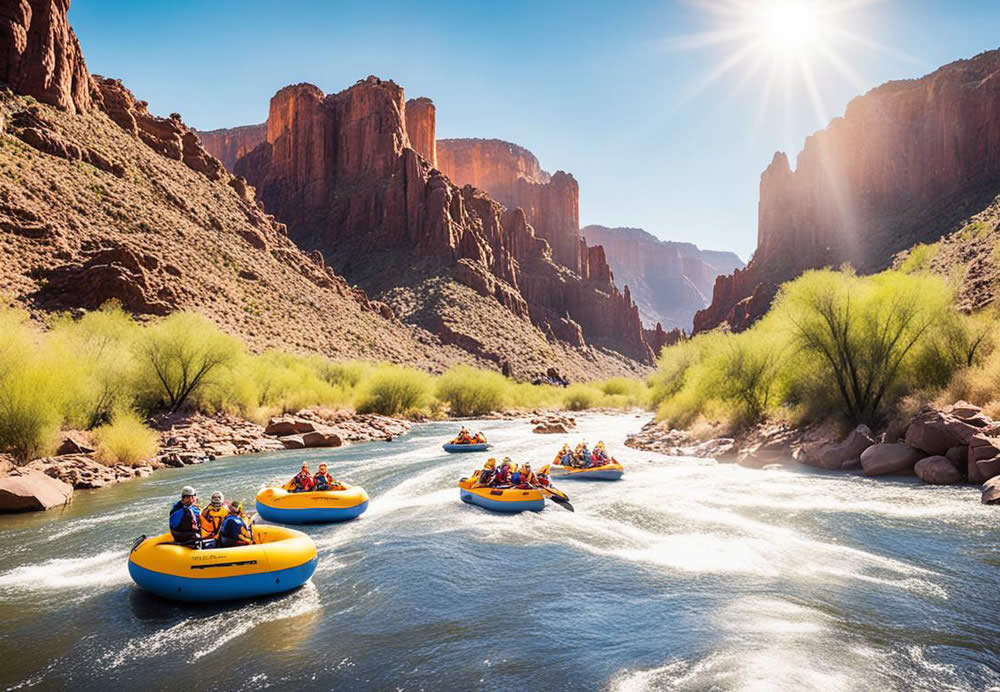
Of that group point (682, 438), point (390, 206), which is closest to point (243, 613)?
point (682, 438)

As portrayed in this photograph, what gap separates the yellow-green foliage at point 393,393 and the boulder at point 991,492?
33.3 metres

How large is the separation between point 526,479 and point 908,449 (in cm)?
1172

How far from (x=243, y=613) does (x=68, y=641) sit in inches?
85.8

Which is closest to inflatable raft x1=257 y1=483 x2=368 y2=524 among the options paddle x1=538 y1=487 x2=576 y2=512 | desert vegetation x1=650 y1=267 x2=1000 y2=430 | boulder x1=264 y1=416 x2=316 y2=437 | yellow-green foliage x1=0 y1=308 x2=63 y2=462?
paddle x1=538 y1=487 x2=576 y2=512

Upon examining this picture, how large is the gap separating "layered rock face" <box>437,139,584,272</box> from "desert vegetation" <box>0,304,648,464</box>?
9147 cm

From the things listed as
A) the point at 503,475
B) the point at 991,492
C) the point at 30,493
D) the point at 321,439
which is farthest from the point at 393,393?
the point at 991,492

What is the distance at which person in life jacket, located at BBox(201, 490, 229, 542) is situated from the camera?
32.6 ft

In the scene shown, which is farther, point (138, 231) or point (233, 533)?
point (138, 231)

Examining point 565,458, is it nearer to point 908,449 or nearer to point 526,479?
point 526,479

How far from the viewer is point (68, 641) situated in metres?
8.00

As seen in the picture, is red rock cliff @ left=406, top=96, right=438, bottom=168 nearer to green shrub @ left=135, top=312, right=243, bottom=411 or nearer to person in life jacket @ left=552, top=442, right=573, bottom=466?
green shrub @ left=135, top=312, right=243, bottom=411

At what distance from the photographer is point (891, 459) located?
707 inches

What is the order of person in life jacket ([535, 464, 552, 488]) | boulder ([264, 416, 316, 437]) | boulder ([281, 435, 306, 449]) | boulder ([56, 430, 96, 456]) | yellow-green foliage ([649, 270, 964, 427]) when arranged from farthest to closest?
boulder ([264, 416, 316, 437]) < boulder ([281, 435, 306, 449]) < yellow-green foliage ([649, 270, 964, 427]) < boulder ([56, 430, 96, 456]) < person in life jacket ([535, 464, 552, 488])

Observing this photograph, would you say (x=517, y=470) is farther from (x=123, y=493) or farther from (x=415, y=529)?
(x=123, y=493)
